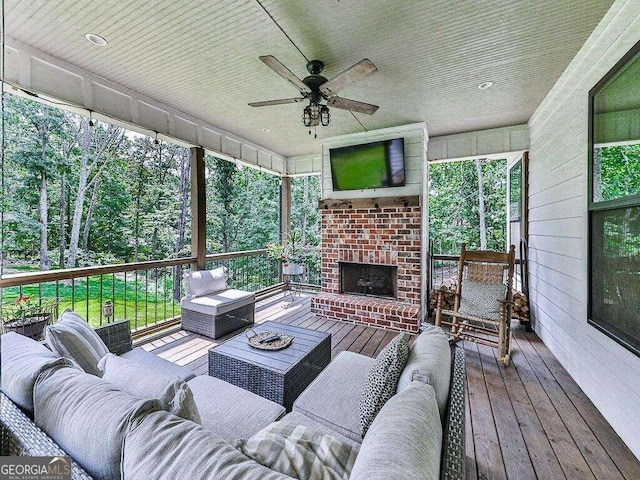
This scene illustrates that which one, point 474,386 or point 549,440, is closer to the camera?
point 549,440

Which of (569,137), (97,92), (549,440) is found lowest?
(549,440)

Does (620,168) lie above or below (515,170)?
below

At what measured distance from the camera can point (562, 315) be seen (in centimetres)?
278

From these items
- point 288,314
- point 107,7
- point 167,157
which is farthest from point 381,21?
point 167,157

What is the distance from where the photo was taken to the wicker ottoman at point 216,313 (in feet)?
11.1

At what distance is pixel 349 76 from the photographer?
2.20 meters

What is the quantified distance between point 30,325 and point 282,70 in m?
3.04

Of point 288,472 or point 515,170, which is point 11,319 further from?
point 515,170

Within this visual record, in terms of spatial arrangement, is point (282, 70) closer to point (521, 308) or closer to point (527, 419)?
point (527, 419)

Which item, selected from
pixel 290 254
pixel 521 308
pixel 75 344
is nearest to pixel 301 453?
pixel 75 344

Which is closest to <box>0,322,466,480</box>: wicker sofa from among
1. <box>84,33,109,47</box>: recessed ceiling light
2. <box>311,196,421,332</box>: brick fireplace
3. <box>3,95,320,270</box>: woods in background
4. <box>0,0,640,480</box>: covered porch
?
<box>0,0,640,480</box>: covered porch

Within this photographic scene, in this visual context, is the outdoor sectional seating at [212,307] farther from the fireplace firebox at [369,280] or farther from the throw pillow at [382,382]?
the throw pillow at [382,382]

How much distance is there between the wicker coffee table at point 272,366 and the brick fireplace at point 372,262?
68.2 inches

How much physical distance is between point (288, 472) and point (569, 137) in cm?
355
